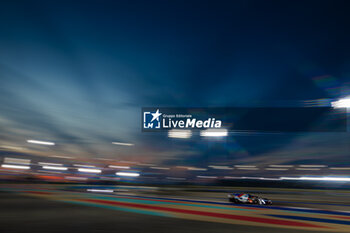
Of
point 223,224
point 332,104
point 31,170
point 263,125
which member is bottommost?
point 223,224

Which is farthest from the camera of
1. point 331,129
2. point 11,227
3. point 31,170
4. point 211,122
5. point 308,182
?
point 308,182

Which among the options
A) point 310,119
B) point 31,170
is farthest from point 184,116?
point 31,170

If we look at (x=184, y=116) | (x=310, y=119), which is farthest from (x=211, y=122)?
(x=310, y=119)

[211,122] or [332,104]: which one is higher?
[332,104]

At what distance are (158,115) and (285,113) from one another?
8.59m

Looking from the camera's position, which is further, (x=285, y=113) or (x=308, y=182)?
(x=308, y=182)

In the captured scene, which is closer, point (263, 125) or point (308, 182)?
point (263, 125)

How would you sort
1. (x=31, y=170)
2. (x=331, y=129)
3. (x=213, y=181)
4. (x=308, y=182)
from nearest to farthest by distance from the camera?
(x=331, y=129) → (x=31, y=170) → (x=308, y=182) → (x=213, y=181)

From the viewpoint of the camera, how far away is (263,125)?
53.1 ft

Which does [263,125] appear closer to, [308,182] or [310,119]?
[310,119]

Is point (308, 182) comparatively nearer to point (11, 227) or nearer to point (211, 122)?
point (211, 122)

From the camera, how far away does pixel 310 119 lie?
50.9ft

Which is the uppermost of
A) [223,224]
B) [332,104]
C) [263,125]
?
[332,104]

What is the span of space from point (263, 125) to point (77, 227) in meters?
13.3
